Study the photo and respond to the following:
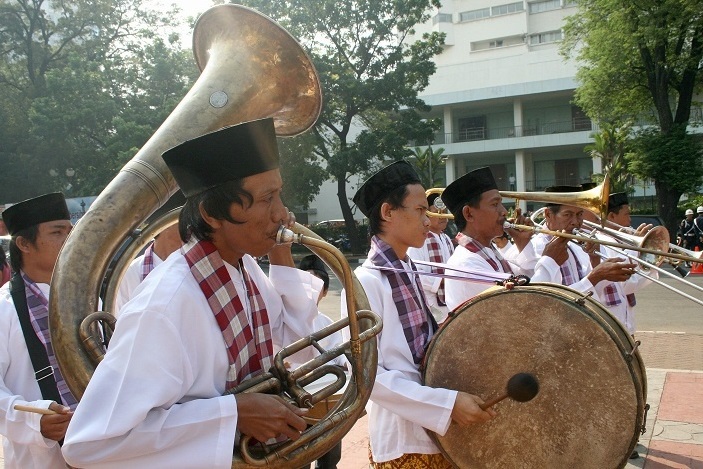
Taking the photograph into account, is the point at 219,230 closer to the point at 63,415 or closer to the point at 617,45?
the point at 63,415

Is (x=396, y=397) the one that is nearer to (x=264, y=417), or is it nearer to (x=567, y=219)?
(x=264, y=417)

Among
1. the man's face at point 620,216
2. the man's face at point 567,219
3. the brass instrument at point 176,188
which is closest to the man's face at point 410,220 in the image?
the brass instrument at point 176,188

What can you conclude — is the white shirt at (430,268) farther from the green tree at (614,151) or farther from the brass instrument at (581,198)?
the green tree at (614,151)

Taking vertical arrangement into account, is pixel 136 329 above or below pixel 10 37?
below

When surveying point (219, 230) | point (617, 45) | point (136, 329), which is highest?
point (617, 45)

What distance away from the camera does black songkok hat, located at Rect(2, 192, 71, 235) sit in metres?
3.03

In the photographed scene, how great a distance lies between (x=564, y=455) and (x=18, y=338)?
228 centimetres

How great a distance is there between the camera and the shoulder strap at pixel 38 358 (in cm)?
273

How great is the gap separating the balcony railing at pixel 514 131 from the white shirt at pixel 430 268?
3353cm

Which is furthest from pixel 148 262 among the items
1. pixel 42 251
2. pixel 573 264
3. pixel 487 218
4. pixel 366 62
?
pixel 366 62

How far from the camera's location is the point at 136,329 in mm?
1669

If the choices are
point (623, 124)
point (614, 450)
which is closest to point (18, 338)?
point (614, 450)

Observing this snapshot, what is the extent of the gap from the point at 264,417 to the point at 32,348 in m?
1.52

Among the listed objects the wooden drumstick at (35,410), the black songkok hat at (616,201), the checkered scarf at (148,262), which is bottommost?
the wooden drumstick at (35,410)
